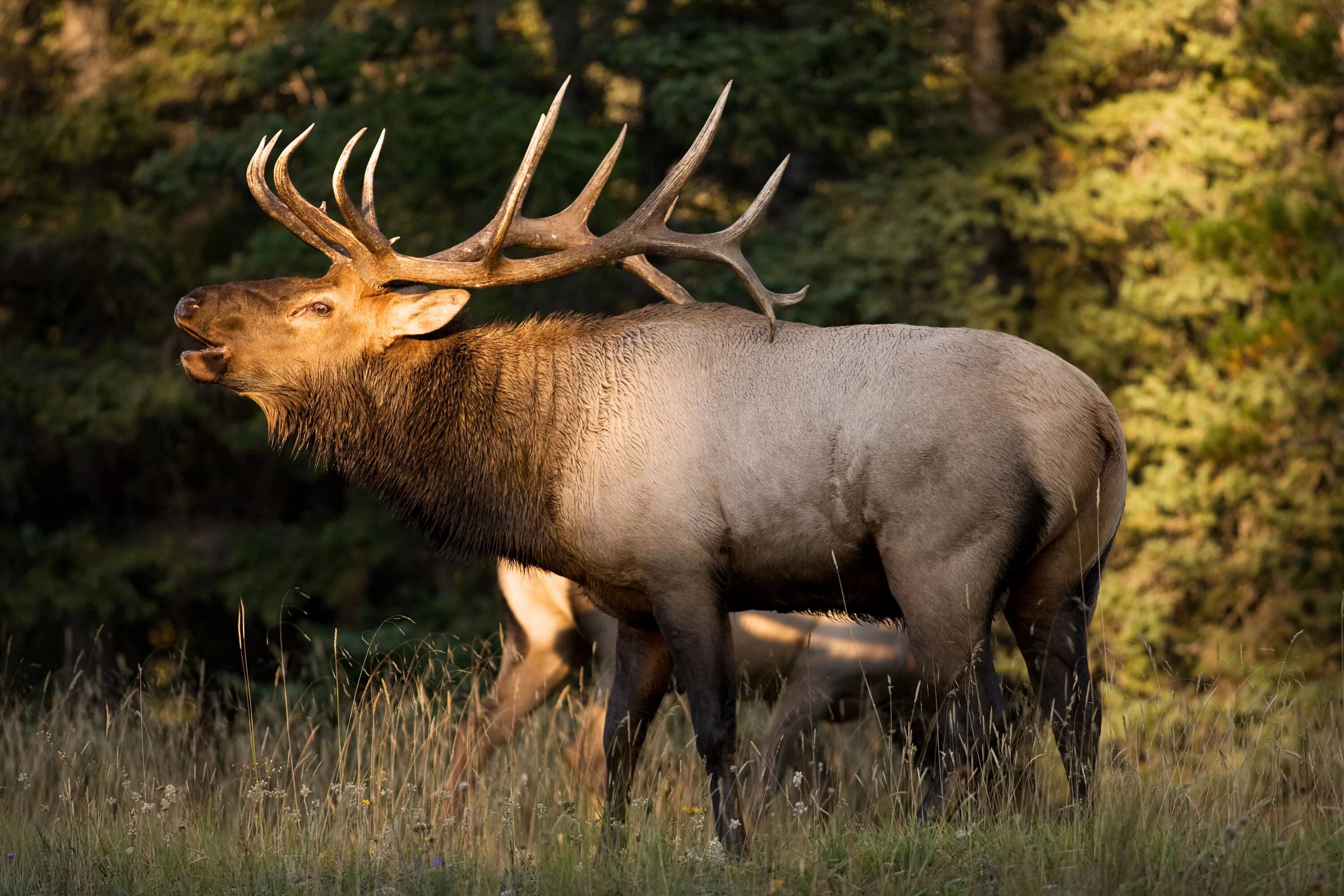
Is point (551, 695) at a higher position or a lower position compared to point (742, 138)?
lower

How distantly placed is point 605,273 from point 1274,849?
415 inches

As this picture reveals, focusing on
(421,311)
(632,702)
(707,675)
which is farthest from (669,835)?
(421,311)

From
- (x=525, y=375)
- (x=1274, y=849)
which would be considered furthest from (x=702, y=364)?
(x=1274, y=849)

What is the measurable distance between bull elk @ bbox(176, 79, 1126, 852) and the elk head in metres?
0.01

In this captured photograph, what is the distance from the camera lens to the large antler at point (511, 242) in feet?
18.3

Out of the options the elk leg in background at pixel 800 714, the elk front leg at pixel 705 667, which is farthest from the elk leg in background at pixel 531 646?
the elk front leg at pixel 705 667

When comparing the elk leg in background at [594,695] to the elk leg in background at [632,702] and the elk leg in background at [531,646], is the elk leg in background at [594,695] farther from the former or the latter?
the elk leg in background at [632,702]

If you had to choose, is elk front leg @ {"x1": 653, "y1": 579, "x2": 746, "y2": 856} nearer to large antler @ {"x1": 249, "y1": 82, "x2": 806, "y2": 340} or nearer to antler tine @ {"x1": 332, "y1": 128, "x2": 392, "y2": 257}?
large antler @ {"x1": 249, "y1": 82, "x2": 806, "y2": 340}

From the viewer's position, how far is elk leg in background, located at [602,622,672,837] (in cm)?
557

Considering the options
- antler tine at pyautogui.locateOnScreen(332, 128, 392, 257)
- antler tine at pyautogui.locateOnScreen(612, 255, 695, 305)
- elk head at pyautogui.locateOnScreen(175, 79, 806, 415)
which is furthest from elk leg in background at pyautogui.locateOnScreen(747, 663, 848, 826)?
antler tine at pyautogui.locateOnScreen(332, 128, 392, 257)

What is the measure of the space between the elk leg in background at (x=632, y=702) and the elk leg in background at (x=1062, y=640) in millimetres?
1273

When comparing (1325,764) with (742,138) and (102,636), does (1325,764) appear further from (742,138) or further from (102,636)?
(102,636)

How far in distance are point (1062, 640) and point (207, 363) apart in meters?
3.17

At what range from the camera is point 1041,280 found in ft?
46.4
